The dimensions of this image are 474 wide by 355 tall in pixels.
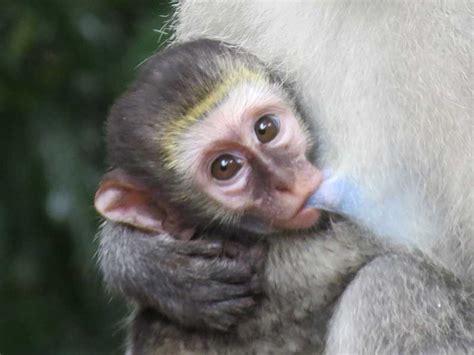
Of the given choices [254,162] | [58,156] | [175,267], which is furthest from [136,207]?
[58,156]

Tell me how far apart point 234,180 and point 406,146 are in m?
0.34

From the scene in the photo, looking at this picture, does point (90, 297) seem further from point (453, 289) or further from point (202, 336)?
point (453, 289)

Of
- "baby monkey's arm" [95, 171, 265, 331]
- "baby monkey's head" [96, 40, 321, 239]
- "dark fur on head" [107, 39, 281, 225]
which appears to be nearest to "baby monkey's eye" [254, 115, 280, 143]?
"baby monkey's head" [96, 40, 321, 239]

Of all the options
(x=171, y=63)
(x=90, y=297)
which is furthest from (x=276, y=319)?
(x=90, y=297)

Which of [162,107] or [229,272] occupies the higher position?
[162,107]

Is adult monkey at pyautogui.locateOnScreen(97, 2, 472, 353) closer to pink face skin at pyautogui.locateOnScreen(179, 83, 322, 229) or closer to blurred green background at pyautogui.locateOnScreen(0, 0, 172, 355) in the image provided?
pink face skin at pyautogui.locateOnScreen(179, 83, 322, 229)

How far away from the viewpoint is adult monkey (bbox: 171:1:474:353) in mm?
2363

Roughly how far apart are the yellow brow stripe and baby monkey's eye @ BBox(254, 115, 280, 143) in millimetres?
89

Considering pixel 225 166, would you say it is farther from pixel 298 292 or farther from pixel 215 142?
pixel 298 292

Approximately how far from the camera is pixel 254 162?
2.41 metres

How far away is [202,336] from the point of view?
2.50 metres

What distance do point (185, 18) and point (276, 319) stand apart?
83cm

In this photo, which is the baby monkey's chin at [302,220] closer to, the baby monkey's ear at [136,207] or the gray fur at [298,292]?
the gray fur at [298,292]

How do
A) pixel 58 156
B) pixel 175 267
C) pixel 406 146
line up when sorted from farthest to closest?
pixel 58 156 < pixel 175 267 < pixel 406 146
